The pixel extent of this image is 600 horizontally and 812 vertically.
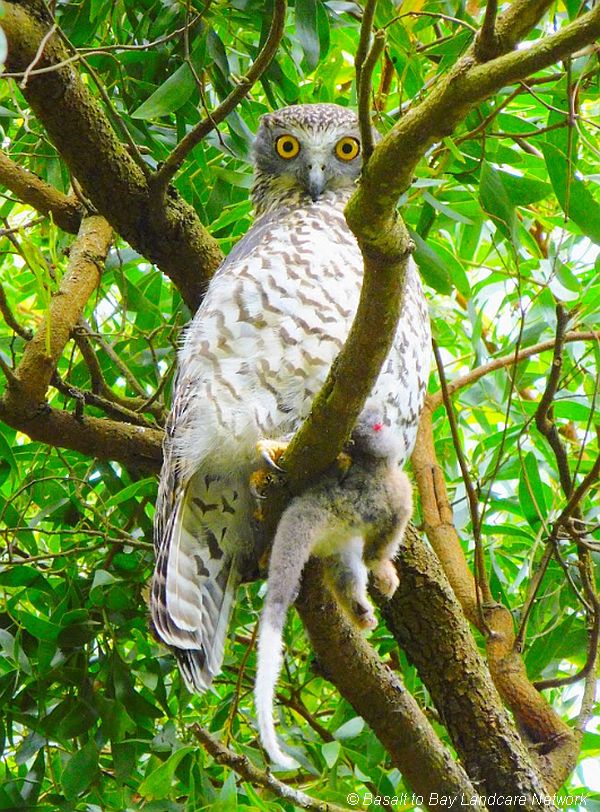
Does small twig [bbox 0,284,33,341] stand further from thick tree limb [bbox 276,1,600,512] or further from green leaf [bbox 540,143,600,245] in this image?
green leaf [bbox 540,143,600,245]

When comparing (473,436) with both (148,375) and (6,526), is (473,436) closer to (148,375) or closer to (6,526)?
(148,375)

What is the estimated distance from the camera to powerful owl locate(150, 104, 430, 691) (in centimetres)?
256

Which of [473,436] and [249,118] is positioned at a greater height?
[249,118]

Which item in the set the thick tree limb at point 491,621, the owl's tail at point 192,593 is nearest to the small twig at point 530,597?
the thick tree limb at point 491,621

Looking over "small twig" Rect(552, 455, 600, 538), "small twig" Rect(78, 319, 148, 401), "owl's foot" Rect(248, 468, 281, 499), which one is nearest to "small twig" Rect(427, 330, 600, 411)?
"small twig" Rect(552, 455, 600, 538)

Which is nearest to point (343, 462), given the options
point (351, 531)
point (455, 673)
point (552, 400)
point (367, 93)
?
point (351, 531)

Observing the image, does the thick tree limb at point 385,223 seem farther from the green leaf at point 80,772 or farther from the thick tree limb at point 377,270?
the green leaf at point 80,772

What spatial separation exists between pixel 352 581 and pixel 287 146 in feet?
4.84

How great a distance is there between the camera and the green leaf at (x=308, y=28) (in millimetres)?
2574

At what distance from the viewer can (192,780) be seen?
2611mm

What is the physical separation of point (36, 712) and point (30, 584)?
1.16 ft

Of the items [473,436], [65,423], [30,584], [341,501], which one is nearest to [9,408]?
[65,423]

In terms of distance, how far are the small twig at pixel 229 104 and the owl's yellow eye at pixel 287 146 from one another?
2.20ft

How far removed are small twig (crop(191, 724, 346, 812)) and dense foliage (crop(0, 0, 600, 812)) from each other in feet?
1.06
